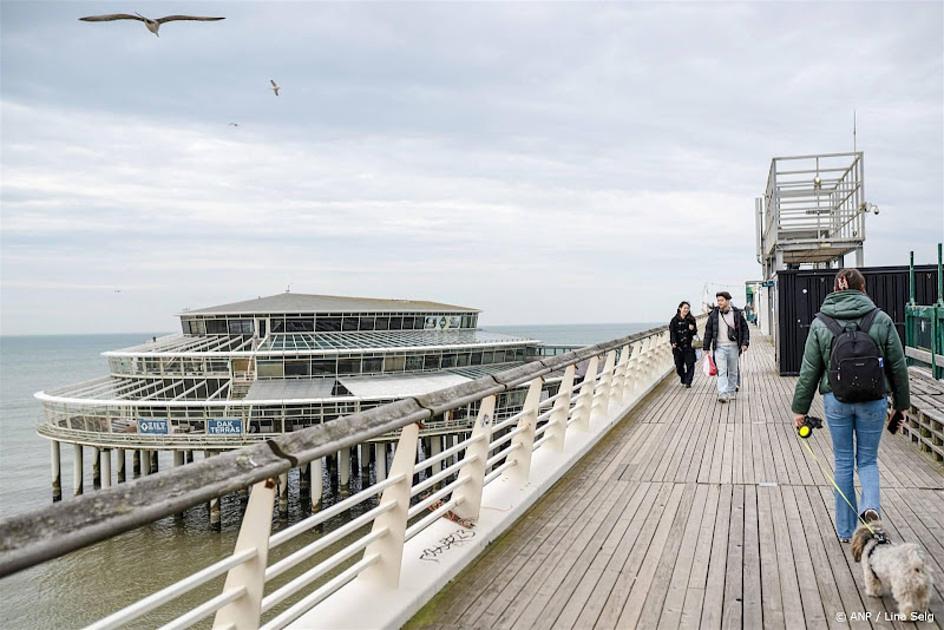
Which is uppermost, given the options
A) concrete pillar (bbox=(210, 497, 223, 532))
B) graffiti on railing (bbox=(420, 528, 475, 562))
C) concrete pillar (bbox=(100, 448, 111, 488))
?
graffiti on railing (bbox=(420, 528, 475, 562))

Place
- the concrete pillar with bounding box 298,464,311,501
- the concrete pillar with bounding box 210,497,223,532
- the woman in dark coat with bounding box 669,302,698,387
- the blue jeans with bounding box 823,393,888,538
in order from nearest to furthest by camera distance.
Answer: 1. the blue jeans with bounding box 823,393,888,538
2. the woman in dark coat with bounding box 669,302,698,387
3. the concrete pillar with bounding box 210,497,223,532
4. the concrete pillar with bounding box 298,464,311,501

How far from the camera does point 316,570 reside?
10.0 ft

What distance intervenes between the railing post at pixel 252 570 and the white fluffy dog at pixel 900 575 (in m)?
2.77

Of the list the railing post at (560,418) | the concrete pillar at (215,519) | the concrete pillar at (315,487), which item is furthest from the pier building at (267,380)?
the railing post at (560,418)

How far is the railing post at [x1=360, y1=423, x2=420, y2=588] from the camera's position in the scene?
3.52 metres

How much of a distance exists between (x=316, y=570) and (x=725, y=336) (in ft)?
32.7

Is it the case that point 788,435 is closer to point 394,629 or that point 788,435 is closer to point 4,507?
point 394,629

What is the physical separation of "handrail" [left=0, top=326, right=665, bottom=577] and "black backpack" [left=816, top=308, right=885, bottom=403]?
2405 mm

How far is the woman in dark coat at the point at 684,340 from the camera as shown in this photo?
1384cm

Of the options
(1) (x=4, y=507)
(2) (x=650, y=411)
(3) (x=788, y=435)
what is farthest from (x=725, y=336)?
Answer: (1) (x=4, y=507)

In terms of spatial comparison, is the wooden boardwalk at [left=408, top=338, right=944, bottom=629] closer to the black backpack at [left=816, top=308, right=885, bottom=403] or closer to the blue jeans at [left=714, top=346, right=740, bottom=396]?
the black backpack at [left=816, top=308, right=885, bottom=403]

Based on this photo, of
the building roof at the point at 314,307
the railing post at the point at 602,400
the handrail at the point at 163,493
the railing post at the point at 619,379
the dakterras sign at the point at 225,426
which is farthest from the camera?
the building roof at the point at 314,307

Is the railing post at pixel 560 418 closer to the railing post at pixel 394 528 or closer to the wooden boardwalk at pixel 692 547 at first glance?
the wooden boardwalk at pixel 692 547

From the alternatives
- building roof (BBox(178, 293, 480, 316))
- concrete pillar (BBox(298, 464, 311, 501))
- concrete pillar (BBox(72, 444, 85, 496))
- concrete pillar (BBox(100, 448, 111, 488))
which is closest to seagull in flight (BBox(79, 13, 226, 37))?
concrete pillar (BBox(298, 464, 311, 501))
